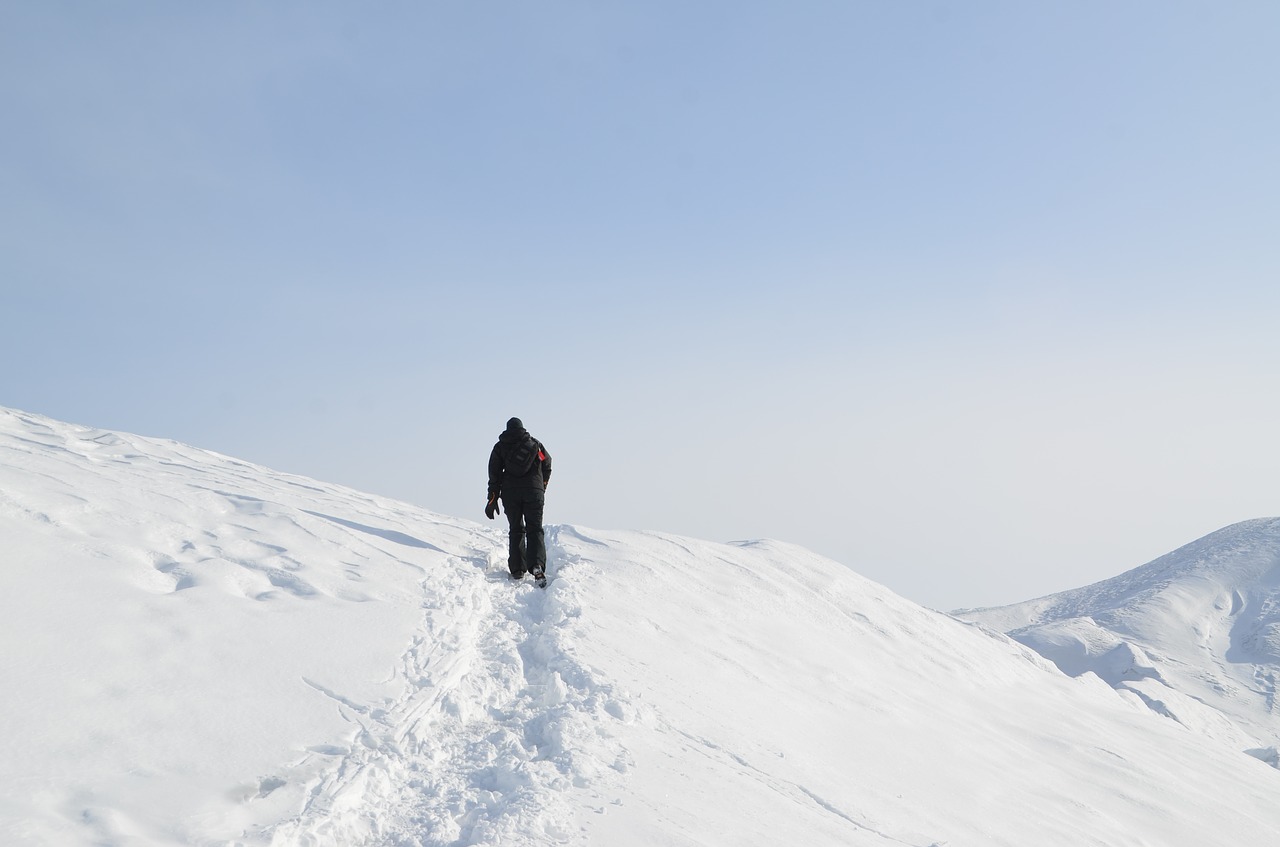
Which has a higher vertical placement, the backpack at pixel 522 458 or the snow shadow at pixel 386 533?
the backpack at pixel 522 458

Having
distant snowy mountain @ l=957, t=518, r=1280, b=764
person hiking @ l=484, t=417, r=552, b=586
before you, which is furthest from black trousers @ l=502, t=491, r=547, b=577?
distant snowy mountain @ l=957, t=518, r=1280, b=764

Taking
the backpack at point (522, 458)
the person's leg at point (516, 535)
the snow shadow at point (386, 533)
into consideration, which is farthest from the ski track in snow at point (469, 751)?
the backpack at point (522, 458)

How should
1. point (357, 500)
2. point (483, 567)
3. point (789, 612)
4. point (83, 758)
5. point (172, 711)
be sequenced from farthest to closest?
point (357, 500)
point (789, 612)
point (483, 567)
point (172, 711)
point (83, 758)

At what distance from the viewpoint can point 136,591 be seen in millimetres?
5828

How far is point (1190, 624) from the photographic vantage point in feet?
196

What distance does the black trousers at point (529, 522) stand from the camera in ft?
32.6

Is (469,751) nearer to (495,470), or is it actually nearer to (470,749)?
(470,749)

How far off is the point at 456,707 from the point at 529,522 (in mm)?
4447

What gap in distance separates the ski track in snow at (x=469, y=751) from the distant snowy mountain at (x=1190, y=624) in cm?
4337

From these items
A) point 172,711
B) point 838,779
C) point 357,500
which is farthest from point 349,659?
point 357,500

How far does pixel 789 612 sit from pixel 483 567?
4.67m

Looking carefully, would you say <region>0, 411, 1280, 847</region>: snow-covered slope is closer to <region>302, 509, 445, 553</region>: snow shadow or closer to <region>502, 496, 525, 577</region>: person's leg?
<region>302, 509, 445, 553</region>: snow shadow

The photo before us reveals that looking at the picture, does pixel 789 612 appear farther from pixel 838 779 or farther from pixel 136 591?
pixel 136 591

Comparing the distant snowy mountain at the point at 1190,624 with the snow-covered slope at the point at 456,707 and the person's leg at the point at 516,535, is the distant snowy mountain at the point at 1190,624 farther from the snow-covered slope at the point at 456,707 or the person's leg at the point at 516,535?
the person's leg at the point at 516,535
